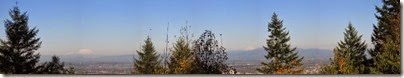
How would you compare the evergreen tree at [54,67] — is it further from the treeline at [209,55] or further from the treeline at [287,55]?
the treeline at [287,55]

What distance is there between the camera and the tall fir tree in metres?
5.86

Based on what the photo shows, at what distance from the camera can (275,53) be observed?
623 centimetres

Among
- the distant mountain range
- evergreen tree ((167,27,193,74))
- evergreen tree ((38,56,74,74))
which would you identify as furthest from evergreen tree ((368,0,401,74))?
evergreen tree ((38,56,74,74))

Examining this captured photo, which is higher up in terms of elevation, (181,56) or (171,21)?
(171,21)

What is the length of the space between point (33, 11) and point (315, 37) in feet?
7.12

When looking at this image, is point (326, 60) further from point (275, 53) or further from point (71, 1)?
point (71, 1)

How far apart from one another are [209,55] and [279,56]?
582 mm

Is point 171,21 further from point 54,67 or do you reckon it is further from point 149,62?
point 54,67

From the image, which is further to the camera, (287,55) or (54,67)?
(287,55)

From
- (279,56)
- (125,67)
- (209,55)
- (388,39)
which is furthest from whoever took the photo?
(279,56)

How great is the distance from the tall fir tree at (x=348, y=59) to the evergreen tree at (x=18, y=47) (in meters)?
2.23

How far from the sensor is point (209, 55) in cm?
602

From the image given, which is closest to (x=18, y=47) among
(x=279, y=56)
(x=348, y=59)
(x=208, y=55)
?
(x=208, y=55)

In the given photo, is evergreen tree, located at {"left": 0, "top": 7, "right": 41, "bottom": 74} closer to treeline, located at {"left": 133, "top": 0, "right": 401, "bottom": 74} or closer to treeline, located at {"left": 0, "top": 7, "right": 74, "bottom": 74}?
treeline, located at {"left": 0, "top": 7, "right": 74, "bottom": 74}
